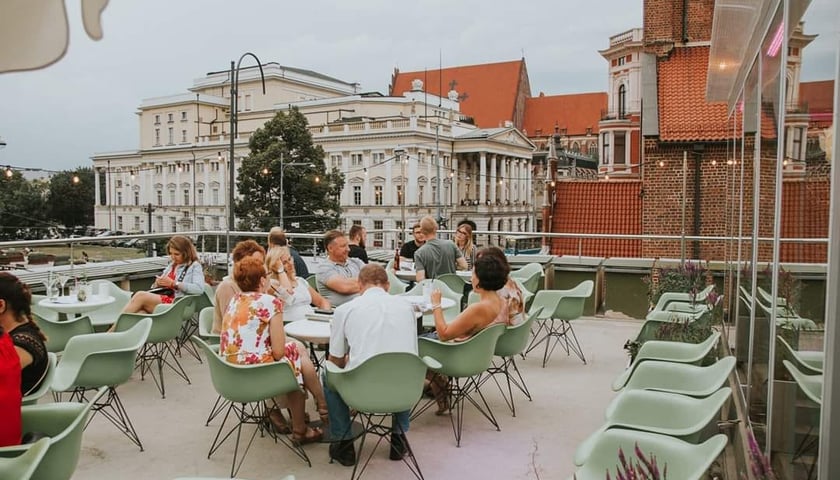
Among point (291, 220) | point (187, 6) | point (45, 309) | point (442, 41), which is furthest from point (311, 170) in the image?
point (442, 41)

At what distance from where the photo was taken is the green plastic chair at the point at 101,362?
14.8ft

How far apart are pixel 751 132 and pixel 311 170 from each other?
43270 millimetres

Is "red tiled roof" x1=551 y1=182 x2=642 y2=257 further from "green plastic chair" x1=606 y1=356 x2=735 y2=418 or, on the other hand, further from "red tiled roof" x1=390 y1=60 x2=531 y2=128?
"red tiled roof" x1=390 y1=60 x2=531 y2=128

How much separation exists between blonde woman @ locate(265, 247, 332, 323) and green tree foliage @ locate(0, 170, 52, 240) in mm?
36196

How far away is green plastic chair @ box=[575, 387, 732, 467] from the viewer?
124 inches

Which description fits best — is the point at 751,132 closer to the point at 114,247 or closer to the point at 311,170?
the point at 114,247

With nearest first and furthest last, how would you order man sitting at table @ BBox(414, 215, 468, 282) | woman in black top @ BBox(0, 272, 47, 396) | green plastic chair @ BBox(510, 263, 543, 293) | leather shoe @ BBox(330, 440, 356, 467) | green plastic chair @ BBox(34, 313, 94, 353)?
woman in black top @ BBox(0, 272, 47, 396) < leather shoe @ BBox(330, 440, 356, 467) < green plastic chair @ BBox(34, 313, 94, 353) < man sitting at table @ BBox(414, 215, 468, 282) < green plastic chair @ BBox(510, 263, 543, 293)

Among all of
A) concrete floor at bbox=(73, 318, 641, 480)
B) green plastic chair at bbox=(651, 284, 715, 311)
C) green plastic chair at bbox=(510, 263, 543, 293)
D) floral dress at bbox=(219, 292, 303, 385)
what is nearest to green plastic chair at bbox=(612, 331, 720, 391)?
concrete floor at bbox=(73, 318, 641, 480)

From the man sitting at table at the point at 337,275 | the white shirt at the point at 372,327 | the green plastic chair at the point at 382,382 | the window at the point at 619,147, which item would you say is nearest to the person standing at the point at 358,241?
the man sitting at table at the point at 337,275

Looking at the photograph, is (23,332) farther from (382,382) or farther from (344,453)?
(344,453)

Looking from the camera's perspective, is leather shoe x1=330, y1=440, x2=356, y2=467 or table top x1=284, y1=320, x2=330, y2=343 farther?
table top x1=284, y1=320, x2=330, y2=343

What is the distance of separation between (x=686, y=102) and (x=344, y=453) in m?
13.3

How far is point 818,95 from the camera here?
221 centimetres

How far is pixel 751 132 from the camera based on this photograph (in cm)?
482
